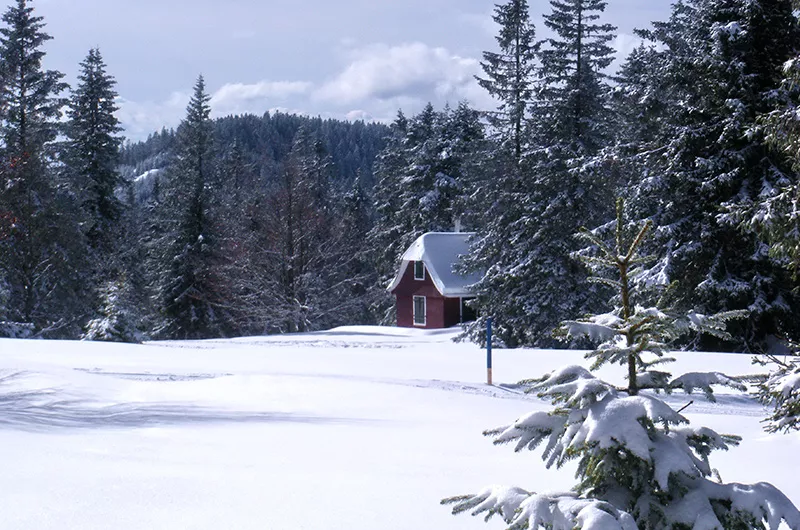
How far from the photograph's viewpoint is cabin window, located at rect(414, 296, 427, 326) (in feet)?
144

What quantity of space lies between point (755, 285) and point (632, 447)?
54.7 ft

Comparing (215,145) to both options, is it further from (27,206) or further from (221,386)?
(221,386)

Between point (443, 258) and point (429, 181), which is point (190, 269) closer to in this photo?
point (443, 258)

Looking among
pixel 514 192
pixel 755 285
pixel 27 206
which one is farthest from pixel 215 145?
pixel 755 285

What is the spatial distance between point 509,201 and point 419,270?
14.9 m

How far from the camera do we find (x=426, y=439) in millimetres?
8859

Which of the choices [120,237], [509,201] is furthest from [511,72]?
[120,237]

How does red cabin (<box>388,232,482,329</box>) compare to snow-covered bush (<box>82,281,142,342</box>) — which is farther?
red cabin (<box>388,232,482,329</box>)

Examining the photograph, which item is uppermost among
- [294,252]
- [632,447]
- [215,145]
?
[215,145]

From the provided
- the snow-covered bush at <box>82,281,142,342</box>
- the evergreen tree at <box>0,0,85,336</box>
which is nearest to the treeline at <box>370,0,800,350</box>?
the snow-covered bush at <box>82,281,142,342</box>

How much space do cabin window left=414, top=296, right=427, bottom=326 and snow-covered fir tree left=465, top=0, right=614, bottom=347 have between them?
14.0 meters

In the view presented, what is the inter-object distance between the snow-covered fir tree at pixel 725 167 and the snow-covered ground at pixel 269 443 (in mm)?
2489

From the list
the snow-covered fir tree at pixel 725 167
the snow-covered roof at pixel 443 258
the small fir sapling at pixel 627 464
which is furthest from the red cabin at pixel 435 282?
the small fir sapling at pixel 627 464

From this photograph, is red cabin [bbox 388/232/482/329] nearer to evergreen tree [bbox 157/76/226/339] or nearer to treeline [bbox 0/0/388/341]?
treeline [bbox 0/0/388/341]
